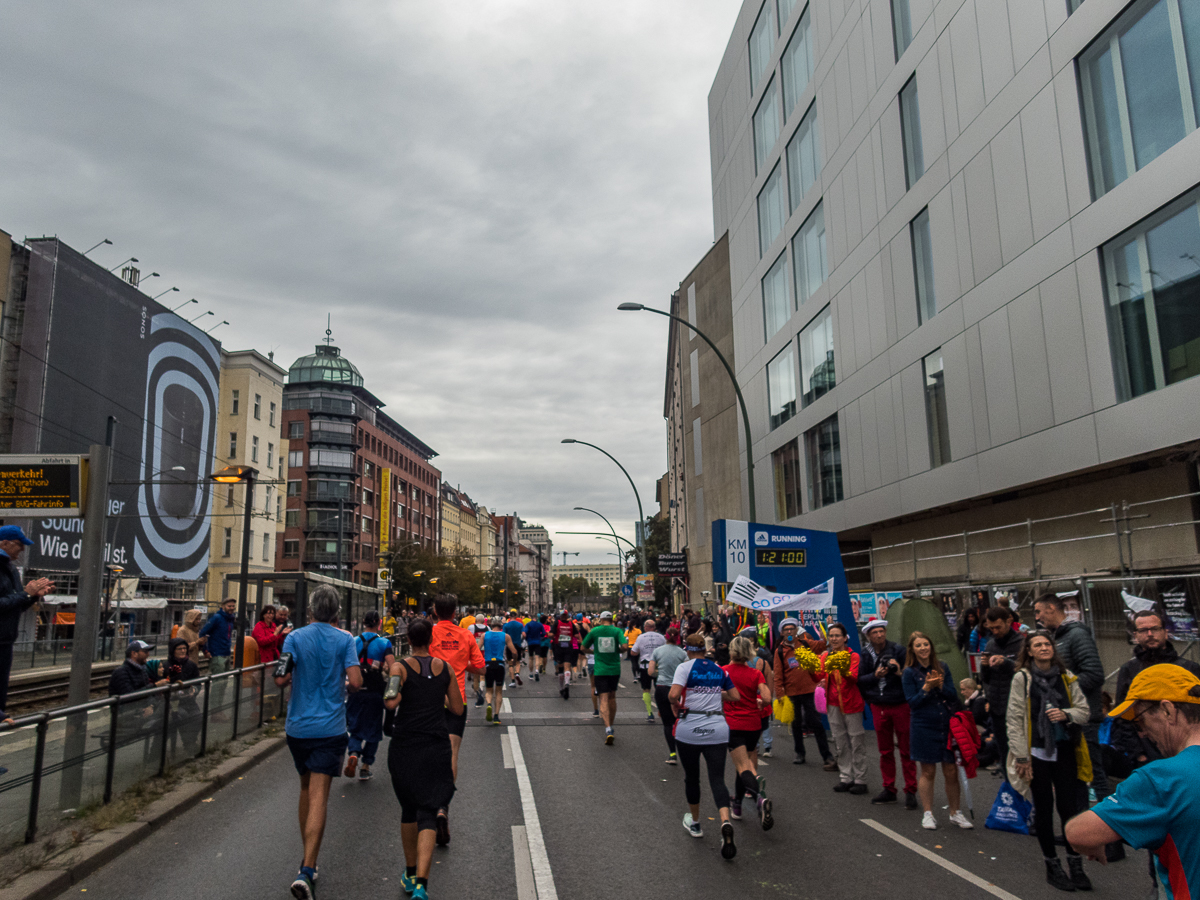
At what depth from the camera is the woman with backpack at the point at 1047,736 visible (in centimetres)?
632

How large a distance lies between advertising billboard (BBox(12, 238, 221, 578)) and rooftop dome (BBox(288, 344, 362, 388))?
1436 inches

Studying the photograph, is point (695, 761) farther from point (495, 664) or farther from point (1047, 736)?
point (495, 664)

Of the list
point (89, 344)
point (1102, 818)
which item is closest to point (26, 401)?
point (89, 344)

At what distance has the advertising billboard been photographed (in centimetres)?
4238

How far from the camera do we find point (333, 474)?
92562 mm

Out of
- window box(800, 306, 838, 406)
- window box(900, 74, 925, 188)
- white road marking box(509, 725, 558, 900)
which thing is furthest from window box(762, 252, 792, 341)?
white road marking box(509, 725, 558, 900)

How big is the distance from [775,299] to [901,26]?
12.1 meters

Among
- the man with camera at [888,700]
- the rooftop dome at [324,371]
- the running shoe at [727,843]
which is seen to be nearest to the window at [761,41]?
the man with camera at [888,700]

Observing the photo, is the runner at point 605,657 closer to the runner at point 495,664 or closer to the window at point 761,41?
the runner at point 495,664

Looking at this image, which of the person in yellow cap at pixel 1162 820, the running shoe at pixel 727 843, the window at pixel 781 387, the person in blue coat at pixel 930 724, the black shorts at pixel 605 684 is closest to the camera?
the person in yellow cap at pixel 1162 820

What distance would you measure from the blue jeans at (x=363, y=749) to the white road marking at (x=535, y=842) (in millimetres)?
1682

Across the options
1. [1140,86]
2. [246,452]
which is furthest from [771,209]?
[246,452]

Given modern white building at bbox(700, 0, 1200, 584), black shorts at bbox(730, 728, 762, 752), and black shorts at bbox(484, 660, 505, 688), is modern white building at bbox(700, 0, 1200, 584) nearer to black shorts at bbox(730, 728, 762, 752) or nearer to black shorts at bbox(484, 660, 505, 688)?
black shorts at bbox(730, 728, 762, 752)

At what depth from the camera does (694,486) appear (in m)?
47.9
